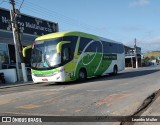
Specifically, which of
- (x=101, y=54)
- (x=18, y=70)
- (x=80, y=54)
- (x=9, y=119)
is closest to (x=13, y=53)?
(x=18, y=70)

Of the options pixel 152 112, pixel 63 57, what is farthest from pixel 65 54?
pixel 152 112

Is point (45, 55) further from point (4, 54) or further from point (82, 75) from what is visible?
point (4, 54)

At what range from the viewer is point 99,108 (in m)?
9.91

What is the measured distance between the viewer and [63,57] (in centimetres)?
2033

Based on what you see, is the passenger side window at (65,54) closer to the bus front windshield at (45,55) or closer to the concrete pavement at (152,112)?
the bus front windshield at (45,55)

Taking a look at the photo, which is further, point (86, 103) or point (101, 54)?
point (101, 54)

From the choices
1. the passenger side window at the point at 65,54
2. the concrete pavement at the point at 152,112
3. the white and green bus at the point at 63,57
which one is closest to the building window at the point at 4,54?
the white and green bus at the point at 63,57

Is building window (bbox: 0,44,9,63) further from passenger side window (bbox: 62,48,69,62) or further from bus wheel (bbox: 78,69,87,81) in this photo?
passenger side window (bbox: 62,48,69,62)

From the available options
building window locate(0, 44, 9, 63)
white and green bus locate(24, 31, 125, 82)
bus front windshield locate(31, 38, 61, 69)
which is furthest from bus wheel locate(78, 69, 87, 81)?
building window locate(0, 44, 9, 63)

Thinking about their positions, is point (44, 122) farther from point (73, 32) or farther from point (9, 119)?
point (73, 32)

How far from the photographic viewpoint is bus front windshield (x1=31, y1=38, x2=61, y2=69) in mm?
20156

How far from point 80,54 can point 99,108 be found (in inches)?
499

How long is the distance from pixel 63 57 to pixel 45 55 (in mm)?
1137

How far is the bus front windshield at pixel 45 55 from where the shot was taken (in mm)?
20156
